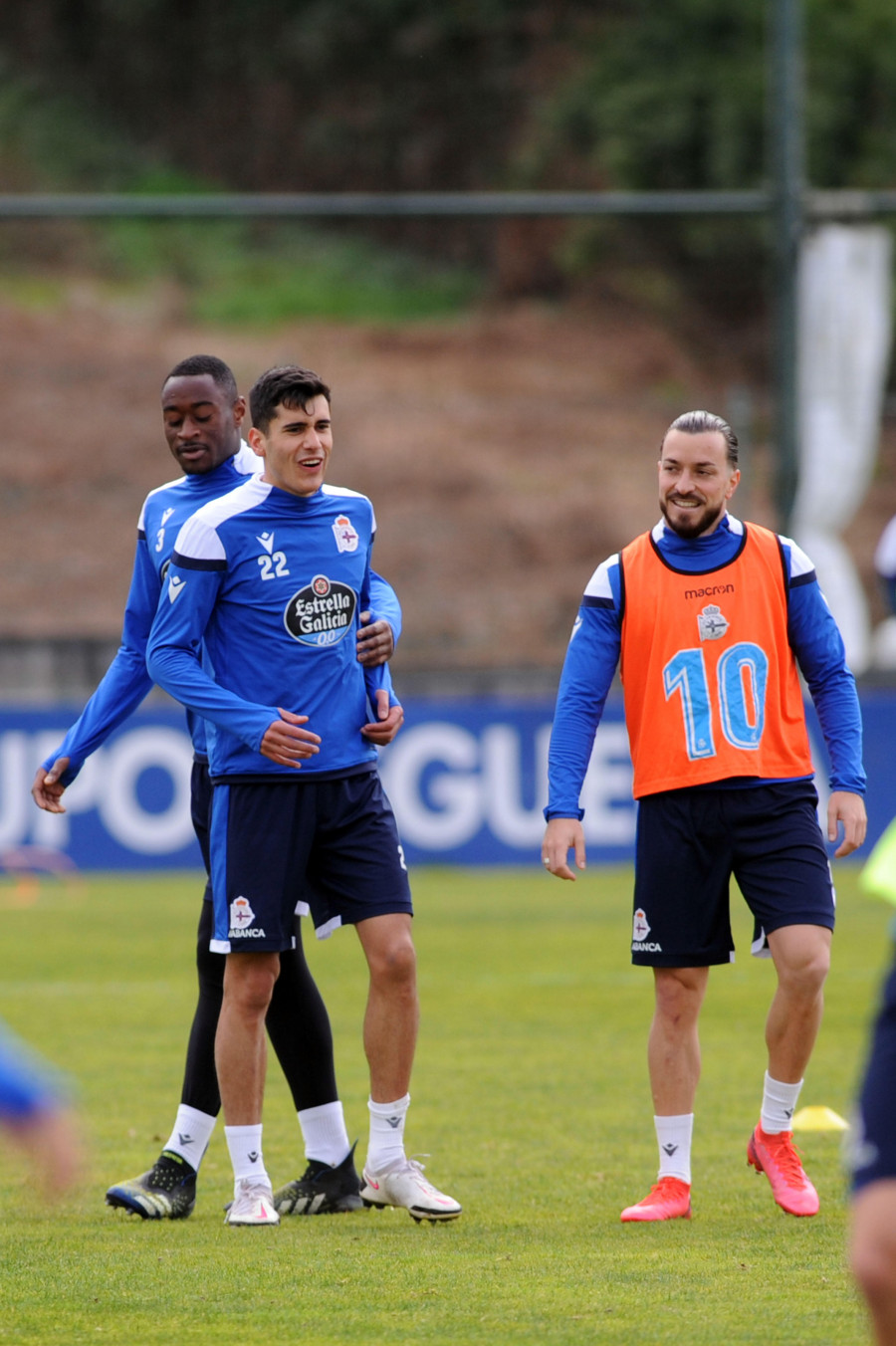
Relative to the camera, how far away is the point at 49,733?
16188 millimetres

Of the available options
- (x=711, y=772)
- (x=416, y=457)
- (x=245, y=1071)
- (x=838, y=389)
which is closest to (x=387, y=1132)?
(x=245, y=1071)

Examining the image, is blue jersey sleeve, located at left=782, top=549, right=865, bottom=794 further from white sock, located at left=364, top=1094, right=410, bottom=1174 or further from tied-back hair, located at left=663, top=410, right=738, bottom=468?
white sock, located at left=364, top=1094, right=410, bottom=1174

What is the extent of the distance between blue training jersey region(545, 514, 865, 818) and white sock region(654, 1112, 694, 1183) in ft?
2.88

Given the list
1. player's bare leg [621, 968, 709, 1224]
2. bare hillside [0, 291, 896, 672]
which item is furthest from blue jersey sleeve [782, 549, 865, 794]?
bare hillside [0, 291, 896, 672]

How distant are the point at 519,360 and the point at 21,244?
1002 centimetres

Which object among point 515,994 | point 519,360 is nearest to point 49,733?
point 515,994

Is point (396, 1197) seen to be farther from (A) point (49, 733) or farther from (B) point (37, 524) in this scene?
(B) point (37, 524)

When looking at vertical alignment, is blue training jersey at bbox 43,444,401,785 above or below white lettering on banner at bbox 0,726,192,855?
above

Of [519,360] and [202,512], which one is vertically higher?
[519,360]

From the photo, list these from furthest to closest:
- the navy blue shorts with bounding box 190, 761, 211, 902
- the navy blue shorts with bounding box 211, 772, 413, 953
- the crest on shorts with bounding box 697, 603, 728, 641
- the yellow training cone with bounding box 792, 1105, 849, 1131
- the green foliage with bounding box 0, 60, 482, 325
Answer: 1. the green foliage with bounding box 0, 60, 482, 325
2. the yellow training cone with bounding box 792, 1105, 849, 1131
3. the navy blue shorts with bounding box 190, 761, 211, 902
4. the crest on shorts with bounding box 697, 603, 728, 641
5. the navy blue shorts with bounding box 211, 772, 413, 953

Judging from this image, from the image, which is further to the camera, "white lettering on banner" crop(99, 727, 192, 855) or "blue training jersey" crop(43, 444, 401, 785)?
"white lettering on banner" crop(99, 727, 192, 855)

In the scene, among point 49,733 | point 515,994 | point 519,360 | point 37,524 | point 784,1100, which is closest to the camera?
point 784,1100

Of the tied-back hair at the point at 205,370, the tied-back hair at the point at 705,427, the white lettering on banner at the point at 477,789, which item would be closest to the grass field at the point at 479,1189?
Answer: the tied-back hair at the point at 705,427

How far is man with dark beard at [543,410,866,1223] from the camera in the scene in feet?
18.5
